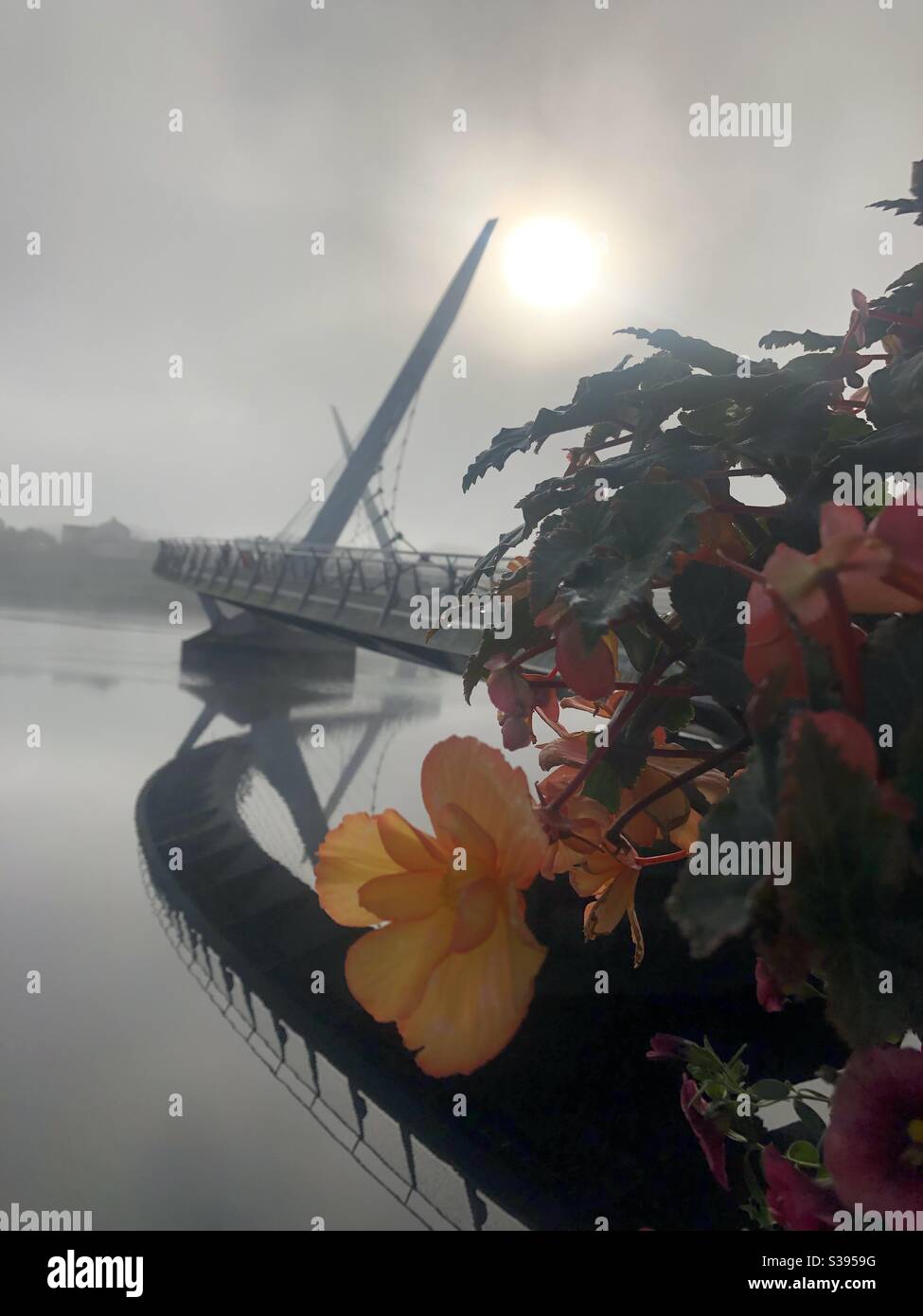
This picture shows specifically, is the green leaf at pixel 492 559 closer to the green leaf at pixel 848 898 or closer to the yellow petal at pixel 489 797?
the yellow petal at pixel 489 797

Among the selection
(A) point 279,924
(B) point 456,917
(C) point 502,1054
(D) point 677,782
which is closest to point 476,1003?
(B) point 456,917

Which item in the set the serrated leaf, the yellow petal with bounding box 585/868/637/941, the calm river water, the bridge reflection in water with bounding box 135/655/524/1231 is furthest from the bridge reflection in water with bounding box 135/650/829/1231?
the yellow petal with bounding box 585/868/637/941

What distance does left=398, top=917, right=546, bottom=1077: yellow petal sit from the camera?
0.27m

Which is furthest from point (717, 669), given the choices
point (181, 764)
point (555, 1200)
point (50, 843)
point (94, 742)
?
point (94, 742)

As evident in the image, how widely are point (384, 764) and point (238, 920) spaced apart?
378cm

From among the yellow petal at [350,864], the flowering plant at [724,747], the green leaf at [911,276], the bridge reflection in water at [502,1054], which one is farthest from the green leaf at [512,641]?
the bridge reflection in water at [502,1054]

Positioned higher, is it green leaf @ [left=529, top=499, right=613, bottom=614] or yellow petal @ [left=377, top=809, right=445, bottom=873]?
green leaf @ [left=529, top=499, right=613, bottom=614]

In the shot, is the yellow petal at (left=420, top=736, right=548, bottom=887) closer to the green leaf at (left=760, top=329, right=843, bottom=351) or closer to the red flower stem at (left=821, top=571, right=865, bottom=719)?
the red flower stem at (left=821, top=571, right=865, bottom=719)

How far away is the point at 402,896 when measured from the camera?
301 millimetres

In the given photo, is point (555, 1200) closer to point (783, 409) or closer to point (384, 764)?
point (783, 409)

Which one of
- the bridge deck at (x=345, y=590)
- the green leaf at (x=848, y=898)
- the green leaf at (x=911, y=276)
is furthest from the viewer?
the bridge deck at (x=345, y=590)

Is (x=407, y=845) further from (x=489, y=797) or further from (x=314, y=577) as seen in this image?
(x=314, y=577)

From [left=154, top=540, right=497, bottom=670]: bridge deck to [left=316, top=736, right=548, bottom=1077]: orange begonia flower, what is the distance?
12.1 feet

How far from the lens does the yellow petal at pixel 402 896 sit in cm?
30
